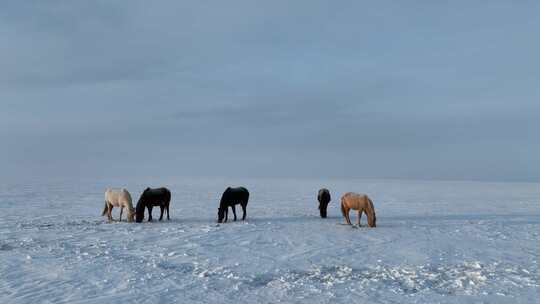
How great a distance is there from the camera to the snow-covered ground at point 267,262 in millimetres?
8531

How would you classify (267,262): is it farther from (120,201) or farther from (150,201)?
(120,201)

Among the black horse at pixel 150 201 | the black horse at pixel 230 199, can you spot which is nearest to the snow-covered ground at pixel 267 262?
the black horse at pixel 150 201

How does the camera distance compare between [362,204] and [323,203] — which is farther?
[323,203]

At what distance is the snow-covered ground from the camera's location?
8531 millimetres

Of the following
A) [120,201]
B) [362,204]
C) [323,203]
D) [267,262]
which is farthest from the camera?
[323,203]

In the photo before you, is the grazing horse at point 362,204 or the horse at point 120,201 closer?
the grazing horse at point 362,204

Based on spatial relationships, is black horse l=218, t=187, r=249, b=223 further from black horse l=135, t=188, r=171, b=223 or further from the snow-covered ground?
black horse l=135, t=188, r=171, b=223

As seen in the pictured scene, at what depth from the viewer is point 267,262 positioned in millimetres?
11039

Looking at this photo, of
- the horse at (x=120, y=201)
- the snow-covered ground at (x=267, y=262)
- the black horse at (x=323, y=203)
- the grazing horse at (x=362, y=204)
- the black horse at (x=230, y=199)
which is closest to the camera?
the snow-covered ground at (x=267, y=262)

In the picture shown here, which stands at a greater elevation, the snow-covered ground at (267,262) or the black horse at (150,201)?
the black horse at (150,201)

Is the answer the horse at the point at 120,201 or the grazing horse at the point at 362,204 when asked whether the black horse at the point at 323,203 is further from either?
the horse at the point at 120,201

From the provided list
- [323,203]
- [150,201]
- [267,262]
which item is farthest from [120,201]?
[267,262]

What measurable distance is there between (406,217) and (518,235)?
5.23 m

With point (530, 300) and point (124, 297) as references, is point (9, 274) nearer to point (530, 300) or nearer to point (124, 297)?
point (124, 297)
